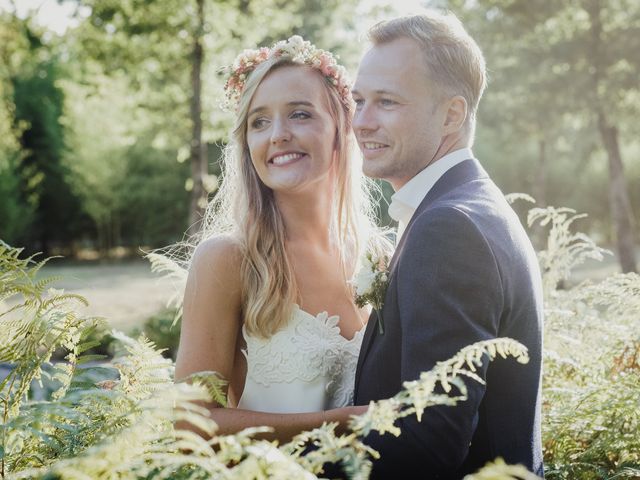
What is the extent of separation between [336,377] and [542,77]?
1730 centimetres

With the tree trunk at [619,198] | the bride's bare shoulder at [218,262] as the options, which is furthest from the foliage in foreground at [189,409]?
the tree trunk at [619,198]

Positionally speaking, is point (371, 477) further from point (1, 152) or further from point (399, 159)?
point (1, 152)

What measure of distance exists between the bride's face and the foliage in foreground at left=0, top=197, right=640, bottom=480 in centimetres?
114

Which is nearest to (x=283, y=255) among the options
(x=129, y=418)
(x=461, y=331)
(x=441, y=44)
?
(x=441, y=44)

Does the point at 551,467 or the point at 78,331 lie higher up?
the point at 78,331

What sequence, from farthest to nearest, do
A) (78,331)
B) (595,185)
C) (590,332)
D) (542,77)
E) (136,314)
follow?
(595,185) → (542,77) → (136,314) → (590,332) → (78,331)

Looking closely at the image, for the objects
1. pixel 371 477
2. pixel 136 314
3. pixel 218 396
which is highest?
pixel 218 396

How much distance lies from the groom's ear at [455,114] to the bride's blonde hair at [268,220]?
0.97 m

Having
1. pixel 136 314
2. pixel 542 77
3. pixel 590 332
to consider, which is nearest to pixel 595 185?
pixel 542 77

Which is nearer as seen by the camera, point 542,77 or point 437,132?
point 437,132

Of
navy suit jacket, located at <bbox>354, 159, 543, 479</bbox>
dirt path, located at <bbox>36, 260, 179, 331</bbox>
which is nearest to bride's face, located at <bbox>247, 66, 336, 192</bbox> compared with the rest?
navy suit jacket, located at <bbox>354, 159, 543, 479</bbox>

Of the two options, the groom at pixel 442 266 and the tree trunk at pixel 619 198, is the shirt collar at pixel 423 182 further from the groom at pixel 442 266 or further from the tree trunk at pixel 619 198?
the tree trunk at pixel 619 198

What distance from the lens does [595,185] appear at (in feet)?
129

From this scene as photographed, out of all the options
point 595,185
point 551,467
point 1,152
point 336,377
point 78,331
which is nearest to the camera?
point 78,331
